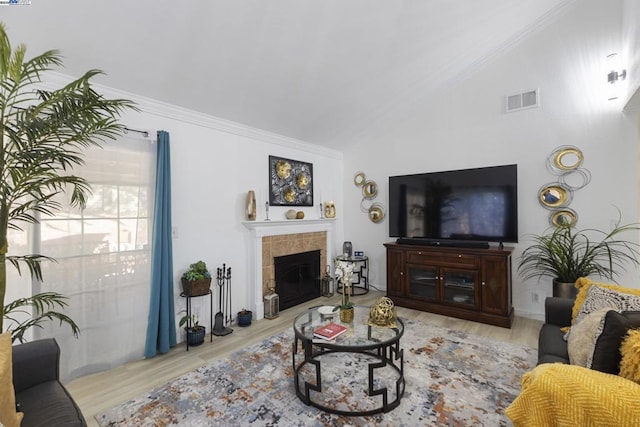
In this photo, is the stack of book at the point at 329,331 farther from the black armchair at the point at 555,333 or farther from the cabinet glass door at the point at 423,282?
the cabinet glass door at the point at 423,282

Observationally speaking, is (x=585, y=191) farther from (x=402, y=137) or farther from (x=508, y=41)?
(x=402, y=137)

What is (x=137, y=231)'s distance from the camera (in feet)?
9.18

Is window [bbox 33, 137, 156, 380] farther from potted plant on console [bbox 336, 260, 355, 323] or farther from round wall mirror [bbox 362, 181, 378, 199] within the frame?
round wall mirror [bbox 362, 181, 378, 199]

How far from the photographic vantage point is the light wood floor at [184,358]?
2219 mm

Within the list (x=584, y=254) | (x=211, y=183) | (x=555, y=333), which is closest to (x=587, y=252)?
(x=584, y=254)

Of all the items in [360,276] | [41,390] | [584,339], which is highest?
[584,339]

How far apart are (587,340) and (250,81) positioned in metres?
3.28

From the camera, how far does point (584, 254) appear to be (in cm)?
335

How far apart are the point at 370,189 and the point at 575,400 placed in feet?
13.3

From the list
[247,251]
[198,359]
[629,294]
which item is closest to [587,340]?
[629,294]

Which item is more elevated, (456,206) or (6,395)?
(456,206)

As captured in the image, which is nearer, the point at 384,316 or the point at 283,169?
the point at 384,316

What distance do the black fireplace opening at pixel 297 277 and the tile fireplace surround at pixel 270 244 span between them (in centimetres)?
10

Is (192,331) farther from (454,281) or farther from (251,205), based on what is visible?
(454,281)
